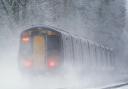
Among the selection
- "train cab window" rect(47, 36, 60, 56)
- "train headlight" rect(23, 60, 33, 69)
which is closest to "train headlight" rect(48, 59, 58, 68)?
"train cab window" rect(47, 36, 60, 56)

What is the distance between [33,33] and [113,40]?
133ft

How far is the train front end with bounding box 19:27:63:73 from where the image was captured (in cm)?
1739

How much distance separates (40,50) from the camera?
17.4 m

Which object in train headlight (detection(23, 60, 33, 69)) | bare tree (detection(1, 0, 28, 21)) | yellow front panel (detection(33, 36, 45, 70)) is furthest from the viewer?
bare tree (detection(1, 0, 28, 21))

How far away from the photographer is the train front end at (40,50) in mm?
17391

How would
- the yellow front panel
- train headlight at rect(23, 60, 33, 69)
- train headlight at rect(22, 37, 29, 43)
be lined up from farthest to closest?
train headlight at rect(22, 37, 29, 43)
train headlight at rect(23, 60, 33, 69)
the yellow front panel

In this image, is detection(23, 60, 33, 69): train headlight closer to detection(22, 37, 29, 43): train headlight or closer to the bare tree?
detection(22, 37, 29, 43): train headlight

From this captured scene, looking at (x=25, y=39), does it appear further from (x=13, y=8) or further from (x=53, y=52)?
(x=13, y=8)

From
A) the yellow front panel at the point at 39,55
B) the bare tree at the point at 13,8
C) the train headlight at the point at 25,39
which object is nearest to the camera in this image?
the yellow front panel at the point at 39,55

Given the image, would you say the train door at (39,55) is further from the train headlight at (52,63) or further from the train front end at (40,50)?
the train headlight at (52,63)

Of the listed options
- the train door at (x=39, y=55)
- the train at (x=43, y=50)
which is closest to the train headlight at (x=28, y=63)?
the train at (x=43, y=50)

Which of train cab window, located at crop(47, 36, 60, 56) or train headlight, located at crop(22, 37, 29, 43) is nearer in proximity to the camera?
train cab window, located at crop(47, 36, 60, 56)

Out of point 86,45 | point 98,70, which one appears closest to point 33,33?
point 86,45

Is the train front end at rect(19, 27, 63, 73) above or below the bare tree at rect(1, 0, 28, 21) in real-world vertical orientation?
below
